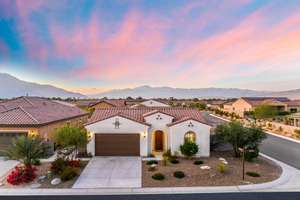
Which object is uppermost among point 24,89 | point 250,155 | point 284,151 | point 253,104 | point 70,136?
point 24,89

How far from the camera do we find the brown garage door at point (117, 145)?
64.7 ft

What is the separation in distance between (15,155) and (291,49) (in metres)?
31.5

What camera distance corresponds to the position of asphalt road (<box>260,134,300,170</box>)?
18823 millimetres

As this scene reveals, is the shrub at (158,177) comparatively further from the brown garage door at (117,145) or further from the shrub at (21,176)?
the shrub at (21,176)

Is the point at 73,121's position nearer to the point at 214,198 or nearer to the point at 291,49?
the point at 214,198

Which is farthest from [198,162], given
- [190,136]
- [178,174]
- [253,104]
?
[253,104]

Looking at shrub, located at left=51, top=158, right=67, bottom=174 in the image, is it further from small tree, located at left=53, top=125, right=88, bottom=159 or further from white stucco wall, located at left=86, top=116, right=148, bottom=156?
white stucco wall, located at left=86, top=116, right=148, bottom=156

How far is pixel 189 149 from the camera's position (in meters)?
18.5

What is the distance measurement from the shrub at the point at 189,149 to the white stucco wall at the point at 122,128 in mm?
3182

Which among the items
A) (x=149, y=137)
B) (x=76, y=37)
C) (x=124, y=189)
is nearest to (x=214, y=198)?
(x=124, y=189)

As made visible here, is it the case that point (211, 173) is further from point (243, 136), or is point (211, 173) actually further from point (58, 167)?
point (58, 167)

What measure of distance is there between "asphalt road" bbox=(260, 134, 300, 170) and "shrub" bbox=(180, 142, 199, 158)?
23.2 ft

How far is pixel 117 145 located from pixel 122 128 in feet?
4.83

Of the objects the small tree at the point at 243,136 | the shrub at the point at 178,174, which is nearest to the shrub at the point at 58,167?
the shrub at the point at 178,174
